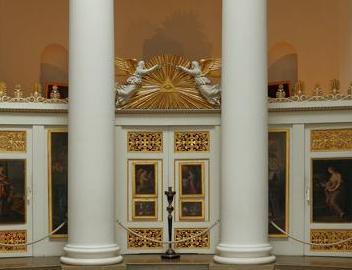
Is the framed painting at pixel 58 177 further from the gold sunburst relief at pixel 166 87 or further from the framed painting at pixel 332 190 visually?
the framed painting at pixel 332 190

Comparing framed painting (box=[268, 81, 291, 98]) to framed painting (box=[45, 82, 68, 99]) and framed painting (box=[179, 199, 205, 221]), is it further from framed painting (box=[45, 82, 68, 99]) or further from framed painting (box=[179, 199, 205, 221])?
framed painting (box=[45, 82, 68, 99])

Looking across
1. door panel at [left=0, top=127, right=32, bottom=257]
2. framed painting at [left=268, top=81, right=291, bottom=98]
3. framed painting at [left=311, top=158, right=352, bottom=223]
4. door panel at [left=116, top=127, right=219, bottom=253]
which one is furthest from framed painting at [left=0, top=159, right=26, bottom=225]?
framed painting at [left=268, top=81, right=291, bottom=98]

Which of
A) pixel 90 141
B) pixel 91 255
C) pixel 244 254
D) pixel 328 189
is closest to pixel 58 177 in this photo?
pixel 90 141

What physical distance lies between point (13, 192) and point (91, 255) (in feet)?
8.21

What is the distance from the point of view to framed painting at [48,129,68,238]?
54.4ft

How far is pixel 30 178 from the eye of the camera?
1650cm

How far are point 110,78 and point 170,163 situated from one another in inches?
93.1

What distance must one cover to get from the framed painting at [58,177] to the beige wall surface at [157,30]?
12.5 feet

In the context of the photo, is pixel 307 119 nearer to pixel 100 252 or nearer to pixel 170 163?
pixel 170 163

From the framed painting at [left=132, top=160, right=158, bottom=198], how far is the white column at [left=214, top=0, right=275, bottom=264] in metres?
2.00

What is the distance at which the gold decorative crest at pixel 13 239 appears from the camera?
16.4 m

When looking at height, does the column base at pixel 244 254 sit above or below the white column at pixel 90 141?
below

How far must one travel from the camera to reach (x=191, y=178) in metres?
16.8

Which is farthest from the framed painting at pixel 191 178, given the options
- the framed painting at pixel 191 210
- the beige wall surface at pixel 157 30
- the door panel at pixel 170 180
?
the beige wall surface at pixel 157 30
